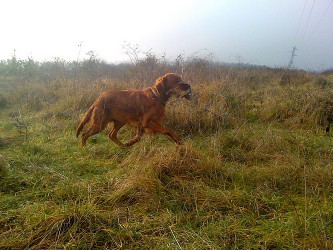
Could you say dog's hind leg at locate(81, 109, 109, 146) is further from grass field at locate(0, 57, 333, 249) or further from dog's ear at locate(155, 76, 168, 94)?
dog's ear at locate(155, 76, 168, 94)

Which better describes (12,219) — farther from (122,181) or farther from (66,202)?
(122,181)

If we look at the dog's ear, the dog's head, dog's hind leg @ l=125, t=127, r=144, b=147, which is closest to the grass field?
dog's hind leg @ l=125, t=127, r=144, b=147

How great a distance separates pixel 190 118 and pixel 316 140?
2125 millimetres

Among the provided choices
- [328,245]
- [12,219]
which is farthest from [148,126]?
[328,245]

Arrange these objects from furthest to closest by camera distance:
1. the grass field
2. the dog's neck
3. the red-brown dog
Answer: the dog's neck → the red-brown dog → the grass field

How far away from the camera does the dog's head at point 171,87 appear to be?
188 inches

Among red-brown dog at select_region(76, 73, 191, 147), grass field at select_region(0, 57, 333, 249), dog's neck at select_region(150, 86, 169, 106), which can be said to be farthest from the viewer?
dog's neck at select_region(150, 86, 169, 106)

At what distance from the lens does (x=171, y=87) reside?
4.83 meters

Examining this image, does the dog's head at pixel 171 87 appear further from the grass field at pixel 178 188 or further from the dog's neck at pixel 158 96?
the grass field at pixel 178 188

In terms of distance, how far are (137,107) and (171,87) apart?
686mm

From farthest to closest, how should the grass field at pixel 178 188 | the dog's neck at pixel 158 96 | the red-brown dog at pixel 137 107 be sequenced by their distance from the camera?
the dog's neck at pixel 158 96
the red-brown dog at pixel 137 107
the grass field at pixel 178 188

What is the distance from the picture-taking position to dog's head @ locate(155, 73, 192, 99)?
15.7 ft

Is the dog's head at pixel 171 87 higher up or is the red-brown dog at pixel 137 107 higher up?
the dog's head at pixel 171 87

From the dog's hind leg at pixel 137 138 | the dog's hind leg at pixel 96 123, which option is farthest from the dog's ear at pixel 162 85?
the dog's hind leg at pixel 96 123
